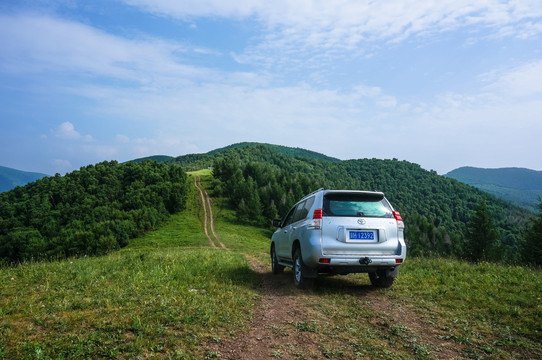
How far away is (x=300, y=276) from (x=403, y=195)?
159 metres

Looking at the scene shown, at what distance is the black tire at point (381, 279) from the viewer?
8922 mm

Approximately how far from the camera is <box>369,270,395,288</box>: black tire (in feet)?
29.3

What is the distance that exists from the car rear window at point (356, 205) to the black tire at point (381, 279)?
164 centimetres

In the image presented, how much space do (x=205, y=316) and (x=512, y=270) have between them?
9896mm

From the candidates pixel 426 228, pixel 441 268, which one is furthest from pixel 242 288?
pixel 426 228

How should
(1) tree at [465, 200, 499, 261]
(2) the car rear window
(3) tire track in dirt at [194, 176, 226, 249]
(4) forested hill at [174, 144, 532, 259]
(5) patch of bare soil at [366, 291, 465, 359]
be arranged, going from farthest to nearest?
(4) forested hill at [174, 144, 532, 259], (3) tire track in dirt at [194, 176, 226, 249], (1) tree at [465, 200, 499, 261], (2) the car rear window, (5) patch of bare soil at [366, 291, 465, 359]

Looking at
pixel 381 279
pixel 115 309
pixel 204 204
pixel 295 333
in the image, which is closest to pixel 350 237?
pixel 381 279

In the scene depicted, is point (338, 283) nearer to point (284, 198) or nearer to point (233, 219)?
point (233, 219)

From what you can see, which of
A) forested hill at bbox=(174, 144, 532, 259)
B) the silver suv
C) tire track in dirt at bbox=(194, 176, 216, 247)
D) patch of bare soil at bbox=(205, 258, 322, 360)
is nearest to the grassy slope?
patch of bare soil at bbox=(205, 258, 322, 360)

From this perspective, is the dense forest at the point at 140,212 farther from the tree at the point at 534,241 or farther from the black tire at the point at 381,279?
the black tire at the point at 381,279

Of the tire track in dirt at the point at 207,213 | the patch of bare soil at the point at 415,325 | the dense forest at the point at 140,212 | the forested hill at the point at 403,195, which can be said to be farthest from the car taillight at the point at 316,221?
the tire track in dirt at the point at 207,213

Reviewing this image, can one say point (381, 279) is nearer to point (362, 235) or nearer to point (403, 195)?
point (362, 235)

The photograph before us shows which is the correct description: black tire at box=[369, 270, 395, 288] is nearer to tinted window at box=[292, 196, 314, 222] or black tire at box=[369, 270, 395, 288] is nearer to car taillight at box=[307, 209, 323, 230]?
car taillight at box=[307, 209, 323, 230]

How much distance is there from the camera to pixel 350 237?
8.16m
